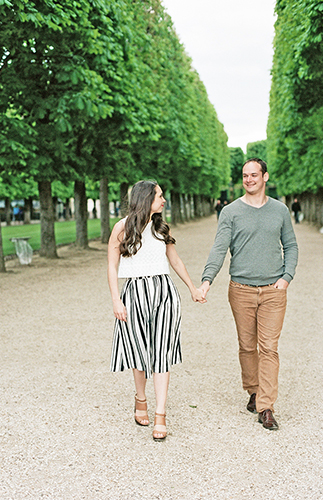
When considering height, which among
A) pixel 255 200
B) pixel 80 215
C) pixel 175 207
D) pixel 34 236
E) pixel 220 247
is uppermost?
pixel 255 200

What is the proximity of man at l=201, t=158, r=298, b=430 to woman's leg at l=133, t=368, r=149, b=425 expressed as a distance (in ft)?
2.73

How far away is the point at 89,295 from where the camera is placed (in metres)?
11.5

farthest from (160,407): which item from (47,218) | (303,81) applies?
(47,218)

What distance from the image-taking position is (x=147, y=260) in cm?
445

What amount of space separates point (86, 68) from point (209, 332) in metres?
8.19

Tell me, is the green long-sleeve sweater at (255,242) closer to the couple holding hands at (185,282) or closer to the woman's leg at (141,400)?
the couple holding hands at (185,282)

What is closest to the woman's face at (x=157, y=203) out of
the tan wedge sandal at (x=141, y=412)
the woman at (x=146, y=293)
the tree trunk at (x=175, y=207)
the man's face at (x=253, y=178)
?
the woman at (x=146, y=293)

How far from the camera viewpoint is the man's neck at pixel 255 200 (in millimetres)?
4668

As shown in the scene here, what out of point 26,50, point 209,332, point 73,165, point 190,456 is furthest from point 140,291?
point 73,165

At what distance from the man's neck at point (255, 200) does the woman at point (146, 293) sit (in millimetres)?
681

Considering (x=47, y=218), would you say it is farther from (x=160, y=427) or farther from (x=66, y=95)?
(x=160, y=427)

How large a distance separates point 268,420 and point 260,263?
116 centimetres

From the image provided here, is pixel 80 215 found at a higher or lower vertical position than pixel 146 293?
lower

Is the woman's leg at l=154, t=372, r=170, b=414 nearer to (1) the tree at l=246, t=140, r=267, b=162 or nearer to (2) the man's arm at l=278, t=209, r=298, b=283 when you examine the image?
(2) the man's arm at l=278, t=209, r=298, b=283
